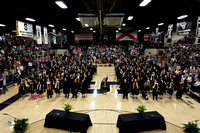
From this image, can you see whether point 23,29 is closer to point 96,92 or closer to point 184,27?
point 96,92

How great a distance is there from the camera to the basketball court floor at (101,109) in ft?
19.1

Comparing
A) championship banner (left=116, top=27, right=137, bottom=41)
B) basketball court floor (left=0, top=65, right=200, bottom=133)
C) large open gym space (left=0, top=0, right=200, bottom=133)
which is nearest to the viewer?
large open gym space (left=0, top=0, right=200, bottom=133)

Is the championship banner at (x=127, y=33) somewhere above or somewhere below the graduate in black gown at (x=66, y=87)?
above

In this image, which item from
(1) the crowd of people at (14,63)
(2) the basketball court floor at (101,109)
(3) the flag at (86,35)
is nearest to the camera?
(2) the basketball court floor at (101,109)

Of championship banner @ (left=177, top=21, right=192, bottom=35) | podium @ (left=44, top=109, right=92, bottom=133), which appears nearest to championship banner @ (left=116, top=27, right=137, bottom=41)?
championship banner @ (left=177, top=21, right=192, bottom=35)

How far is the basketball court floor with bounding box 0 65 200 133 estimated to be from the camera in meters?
5.81

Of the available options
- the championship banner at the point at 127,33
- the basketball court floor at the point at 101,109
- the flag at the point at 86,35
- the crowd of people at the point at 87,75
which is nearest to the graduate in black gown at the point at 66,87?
the crowd of people at the point at 87,75

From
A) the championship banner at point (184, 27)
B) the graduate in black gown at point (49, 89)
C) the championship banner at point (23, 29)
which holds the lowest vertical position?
the graduate in black gown at point (49, 89)

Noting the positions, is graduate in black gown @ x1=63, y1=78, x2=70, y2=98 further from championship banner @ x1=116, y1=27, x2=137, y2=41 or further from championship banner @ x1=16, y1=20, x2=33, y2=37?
championship banner @ x1=116, y1=27, x2=137, y2=41

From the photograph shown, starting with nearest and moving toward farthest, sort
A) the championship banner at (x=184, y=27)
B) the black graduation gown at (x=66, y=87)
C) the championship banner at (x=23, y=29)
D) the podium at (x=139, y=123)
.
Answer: the podium at (x=139, y=123) → the championship banner at (x=23, y=29) → the black graduation gown at (x=66, y=87) → the championship banner at (x=184, y=27)

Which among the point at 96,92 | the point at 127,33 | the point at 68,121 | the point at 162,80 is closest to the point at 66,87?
the point at 96,92

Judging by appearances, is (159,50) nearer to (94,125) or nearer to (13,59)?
(94,125)

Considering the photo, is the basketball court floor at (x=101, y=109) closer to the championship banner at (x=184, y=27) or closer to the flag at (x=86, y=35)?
the championship banner at (x=184, y=27)

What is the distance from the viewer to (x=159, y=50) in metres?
22.6
